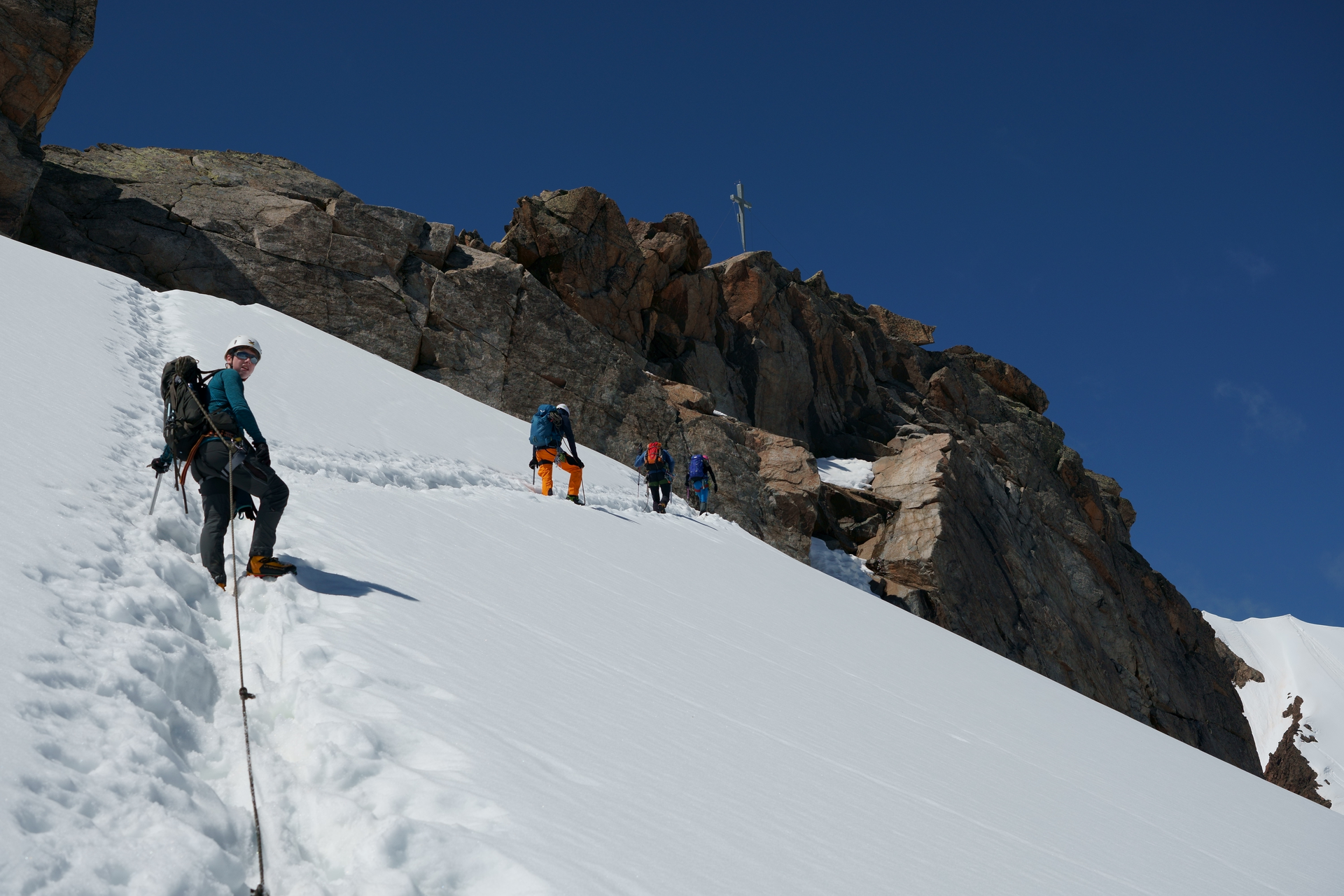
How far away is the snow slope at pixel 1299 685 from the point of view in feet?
221

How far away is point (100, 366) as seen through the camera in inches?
462

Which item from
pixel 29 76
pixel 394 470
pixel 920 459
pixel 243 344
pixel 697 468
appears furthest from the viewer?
pixel 920 459

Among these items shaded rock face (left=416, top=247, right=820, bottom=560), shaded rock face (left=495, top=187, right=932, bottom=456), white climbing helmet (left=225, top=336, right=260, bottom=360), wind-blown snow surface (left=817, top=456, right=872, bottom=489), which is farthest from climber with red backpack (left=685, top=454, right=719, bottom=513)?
white climbing helmet (left=225, top=336, right=260, bottom=360)

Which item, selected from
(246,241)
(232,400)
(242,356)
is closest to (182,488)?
(232,400)

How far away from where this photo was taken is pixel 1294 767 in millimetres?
60938

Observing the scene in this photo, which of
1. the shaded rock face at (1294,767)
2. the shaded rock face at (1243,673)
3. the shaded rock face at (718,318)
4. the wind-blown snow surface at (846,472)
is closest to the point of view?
the wind-blown snow surface at (846,472)

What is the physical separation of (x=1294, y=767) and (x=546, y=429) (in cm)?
6856

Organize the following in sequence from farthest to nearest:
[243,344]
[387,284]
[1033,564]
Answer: [1033,564]
[387,284]
[243,344]

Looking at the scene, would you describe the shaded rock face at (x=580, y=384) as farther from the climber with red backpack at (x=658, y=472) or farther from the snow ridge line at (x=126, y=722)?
the snow ridge line at (x=126, y=722)

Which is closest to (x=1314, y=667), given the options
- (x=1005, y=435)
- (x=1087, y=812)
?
(x=1005, y=435)

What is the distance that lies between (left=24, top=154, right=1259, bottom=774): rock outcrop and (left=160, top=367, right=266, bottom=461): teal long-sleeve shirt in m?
17.2

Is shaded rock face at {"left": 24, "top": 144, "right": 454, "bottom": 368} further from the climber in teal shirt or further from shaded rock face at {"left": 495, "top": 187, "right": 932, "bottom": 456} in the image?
the climber in teal shirt

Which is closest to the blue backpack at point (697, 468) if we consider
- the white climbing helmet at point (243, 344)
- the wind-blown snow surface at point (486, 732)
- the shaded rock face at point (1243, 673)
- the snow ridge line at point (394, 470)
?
the snow ridge line at point (394, 470)

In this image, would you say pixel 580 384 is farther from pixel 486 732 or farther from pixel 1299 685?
pixel 1299 685
